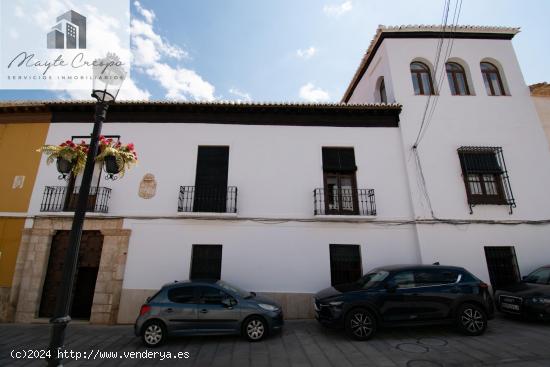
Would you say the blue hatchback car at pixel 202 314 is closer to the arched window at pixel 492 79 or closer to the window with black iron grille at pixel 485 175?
the window with black iron grille at pixel 485 175

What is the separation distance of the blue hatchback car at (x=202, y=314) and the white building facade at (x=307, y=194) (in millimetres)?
1713

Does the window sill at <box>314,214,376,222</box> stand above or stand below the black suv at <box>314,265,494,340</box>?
above

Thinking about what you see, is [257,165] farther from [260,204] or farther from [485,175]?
[485,175]

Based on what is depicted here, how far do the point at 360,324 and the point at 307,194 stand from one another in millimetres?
3795

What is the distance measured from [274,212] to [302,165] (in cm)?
178

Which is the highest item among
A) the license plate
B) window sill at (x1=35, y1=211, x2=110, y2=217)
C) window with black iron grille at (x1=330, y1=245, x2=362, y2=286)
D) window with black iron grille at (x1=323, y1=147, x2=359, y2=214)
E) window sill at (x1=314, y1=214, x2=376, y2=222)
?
window with black iron grille at (x1=323, y1=147, x2=359, y2=214)

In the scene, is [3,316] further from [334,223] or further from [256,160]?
[334,223]

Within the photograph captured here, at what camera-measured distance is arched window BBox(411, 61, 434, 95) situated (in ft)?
30.5

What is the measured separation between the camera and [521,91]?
9.19 meters

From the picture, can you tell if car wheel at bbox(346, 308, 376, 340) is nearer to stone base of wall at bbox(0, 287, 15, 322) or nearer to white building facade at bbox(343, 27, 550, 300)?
white building facade at bbox(343, 27, 550, 300)

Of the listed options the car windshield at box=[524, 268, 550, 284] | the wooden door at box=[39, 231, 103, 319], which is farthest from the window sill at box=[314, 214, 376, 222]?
the wooden door at box=[39, 231, 103, 319]

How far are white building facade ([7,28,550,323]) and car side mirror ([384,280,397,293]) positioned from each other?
1783 millimetres

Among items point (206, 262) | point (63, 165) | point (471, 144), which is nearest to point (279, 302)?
point (206, 262)

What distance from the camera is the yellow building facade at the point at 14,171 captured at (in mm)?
7531
